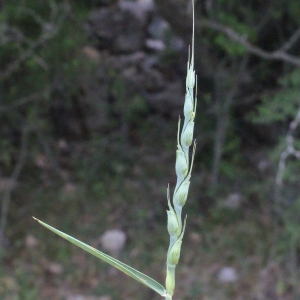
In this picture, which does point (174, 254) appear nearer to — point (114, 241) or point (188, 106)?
point (188, 106)

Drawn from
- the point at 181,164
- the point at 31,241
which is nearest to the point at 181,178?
the point at 181,164

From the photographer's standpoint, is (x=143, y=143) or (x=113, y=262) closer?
(x=113, y=262)

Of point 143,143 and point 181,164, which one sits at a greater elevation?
point 181,164

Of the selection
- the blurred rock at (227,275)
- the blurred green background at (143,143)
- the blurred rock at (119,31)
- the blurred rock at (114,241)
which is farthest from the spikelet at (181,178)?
the blurred rock at (119,31)

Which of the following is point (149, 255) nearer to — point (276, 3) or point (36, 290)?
point (36, 290)

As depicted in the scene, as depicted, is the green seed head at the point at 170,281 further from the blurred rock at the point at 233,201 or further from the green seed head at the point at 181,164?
the blurred rock at the point at 233,201

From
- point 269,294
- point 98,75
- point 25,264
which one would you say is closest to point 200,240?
point 269,294

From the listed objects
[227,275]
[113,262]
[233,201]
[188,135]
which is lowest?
[227,275]
